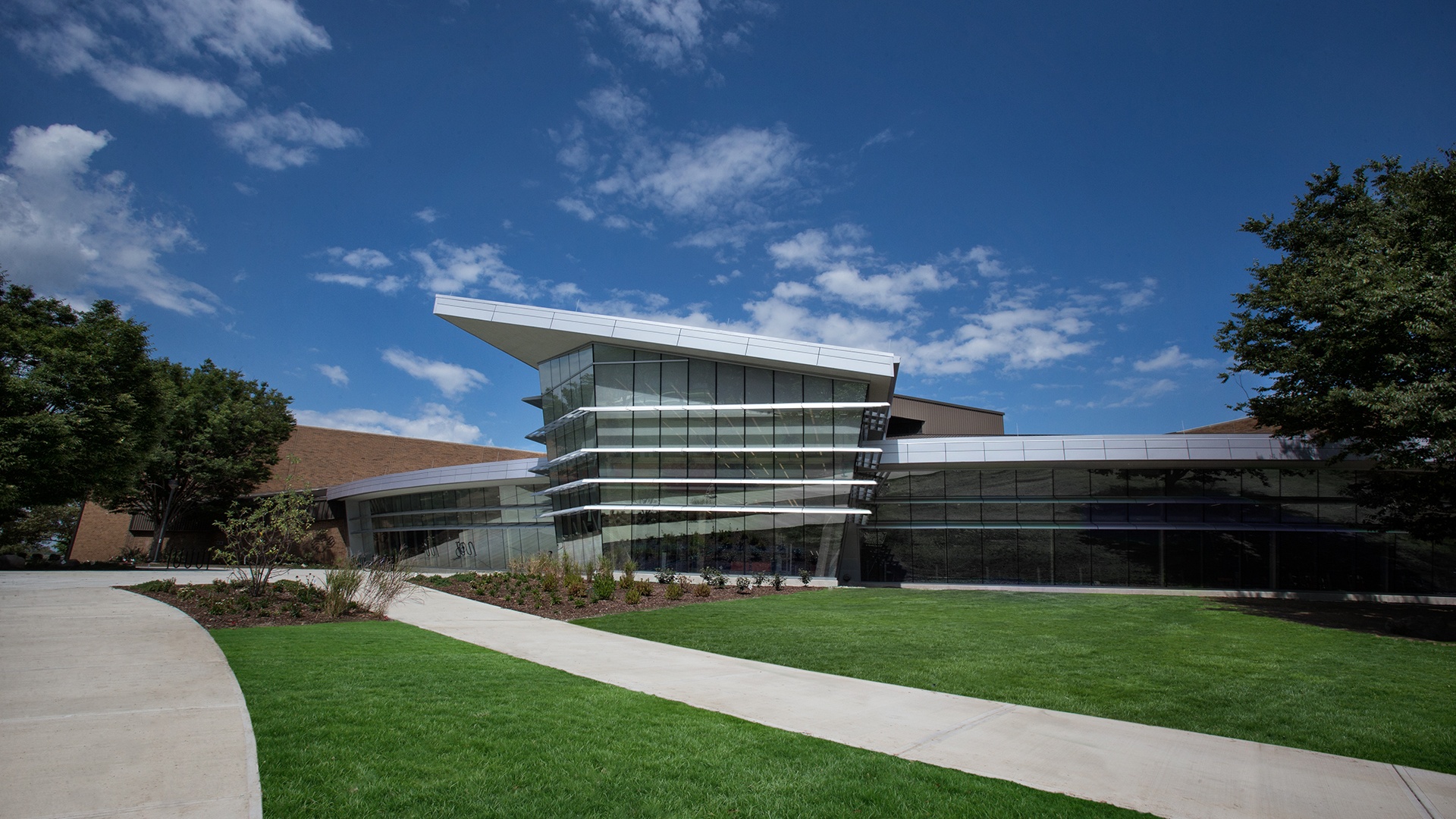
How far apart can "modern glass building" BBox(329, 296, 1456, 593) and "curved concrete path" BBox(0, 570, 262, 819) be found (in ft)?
54.2

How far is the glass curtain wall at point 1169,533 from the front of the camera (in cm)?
2684

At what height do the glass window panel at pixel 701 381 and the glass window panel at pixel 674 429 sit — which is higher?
the glass window panel at pixel 701 381

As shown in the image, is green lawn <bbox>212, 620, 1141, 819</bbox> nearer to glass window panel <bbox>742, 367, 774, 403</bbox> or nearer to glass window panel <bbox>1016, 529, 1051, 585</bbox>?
glass window panel <bbox>742, 367, 774, 403</bbox>

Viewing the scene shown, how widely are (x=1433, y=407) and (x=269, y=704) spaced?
1897 cm

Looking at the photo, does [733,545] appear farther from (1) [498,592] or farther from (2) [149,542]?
(2) [149,542]

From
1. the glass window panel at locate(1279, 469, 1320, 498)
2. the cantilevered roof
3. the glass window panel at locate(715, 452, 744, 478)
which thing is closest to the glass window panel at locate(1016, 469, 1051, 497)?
the cantilevered roof

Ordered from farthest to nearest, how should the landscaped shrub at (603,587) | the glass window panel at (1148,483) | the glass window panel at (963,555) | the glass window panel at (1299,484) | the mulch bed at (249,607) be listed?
the glass window panel at (963,555)
the glass window panel at (1148,483)
the glass window panel at (1299,484)
the landscaped shrub at (603,587)
the mulch bed at (249,607)

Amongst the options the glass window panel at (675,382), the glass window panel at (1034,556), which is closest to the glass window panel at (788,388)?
the glass window panel at (675,382)

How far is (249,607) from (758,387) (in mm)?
16408

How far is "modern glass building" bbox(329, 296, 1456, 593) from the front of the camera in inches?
1018

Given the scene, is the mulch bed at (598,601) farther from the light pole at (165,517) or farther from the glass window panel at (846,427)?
the light pole at (165,517)

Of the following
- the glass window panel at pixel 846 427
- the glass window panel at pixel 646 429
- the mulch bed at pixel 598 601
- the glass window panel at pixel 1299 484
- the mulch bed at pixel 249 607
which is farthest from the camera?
the glass window panel at pixel 1299 484

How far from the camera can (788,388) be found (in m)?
26.1

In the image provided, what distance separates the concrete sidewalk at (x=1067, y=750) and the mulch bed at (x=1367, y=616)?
13293 mm
